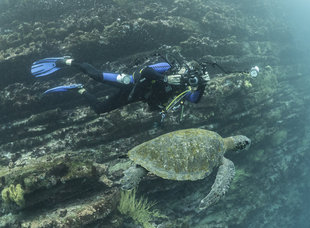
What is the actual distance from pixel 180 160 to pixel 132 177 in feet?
4.52

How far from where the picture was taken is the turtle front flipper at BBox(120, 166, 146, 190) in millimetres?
5590

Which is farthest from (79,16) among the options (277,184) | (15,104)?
(277,184)

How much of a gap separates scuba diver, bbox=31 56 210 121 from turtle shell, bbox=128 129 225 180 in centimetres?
86

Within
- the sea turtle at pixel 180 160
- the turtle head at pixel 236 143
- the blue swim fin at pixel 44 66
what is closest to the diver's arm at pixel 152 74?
the sea turtle at pixel 180 160

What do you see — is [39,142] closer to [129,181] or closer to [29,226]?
[29,226]

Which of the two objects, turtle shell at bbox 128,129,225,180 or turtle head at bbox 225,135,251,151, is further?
turtle head at bbox 225,135,251,151

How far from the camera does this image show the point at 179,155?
228 inches

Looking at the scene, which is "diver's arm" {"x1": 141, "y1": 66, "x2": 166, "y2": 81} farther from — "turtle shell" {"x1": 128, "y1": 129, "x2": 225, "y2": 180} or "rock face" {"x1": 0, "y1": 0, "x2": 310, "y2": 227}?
"rock face" {"x1": 0, "y1": 0, "x2": 310, "y2": 227}

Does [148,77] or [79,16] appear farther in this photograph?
[79,16]

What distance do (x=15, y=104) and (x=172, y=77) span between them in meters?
5.99

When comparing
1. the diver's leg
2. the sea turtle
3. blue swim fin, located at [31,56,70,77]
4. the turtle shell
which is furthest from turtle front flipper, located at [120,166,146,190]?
blue swim fin, located at [31,56,70,77]

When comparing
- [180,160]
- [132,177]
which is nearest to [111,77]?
[132,177]

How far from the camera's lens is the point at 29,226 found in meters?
4.64

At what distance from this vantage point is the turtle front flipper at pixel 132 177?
559 centimetres
